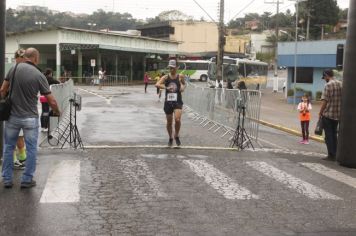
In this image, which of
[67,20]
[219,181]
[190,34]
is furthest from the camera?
[67,20]

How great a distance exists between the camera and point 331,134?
38.0ft

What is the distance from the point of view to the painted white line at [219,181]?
7570 millimetres

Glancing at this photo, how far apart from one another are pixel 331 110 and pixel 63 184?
19.8 ft

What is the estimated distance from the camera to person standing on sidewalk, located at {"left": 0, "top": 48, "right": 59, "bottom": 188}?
290 inches

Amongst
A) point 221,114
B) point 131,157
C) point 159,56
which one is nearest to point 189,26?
point 159,56

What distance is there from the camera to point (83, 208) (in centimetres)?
664

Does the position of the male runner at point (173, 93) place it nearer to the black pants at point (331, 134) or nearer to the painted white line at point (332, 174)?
the painted white line at point (332, 174)

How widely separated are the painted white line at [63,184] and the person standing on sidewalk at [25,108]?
39cm

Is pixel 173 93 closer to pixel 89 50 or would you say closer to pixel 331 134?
pixel 331 134

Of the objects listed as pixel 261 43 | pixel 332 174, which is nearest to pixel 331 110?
pixel 332 174

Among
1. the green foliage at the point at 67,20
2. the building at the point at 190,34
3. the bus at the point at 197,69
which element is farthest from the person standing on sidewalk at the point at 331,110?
the building at the point at 190,34

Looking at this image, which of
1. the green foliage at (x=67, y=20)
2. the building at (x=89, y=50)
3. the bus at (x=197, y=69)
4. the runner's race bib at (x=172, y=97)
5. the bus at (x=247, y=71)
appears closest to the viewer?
the runner's race bib at (x=172, y=97)

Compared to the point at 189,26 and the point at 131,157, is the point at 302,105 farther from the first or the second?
the point at 189,26

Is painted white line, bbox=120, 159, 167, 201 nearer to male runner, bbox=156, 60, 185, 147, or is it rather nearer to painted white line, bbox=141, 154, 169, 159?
painted white line, bbox=141, 154, 169, 159
